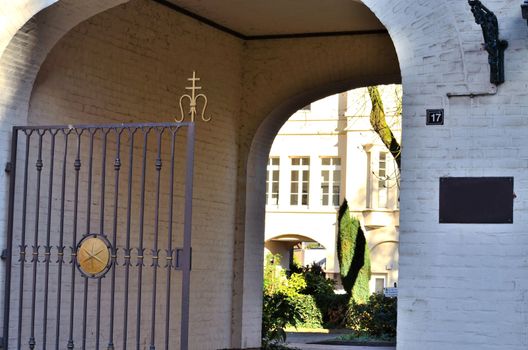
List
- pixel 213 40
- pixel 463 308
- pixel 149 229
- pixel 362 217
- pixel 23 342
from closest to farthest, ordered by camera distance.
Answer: pixel 463 308 → pixel 23 342 → pixel 149 229 → pixel 213 40 → pixel 362 217

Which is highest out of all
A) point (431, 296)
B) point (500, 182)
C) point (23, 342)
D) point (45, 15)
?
point (45, 15)

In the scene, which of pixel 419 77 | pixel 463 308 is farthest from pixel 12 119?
pixel 463 308

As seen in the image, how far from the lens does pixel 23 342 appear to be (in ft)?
31.4

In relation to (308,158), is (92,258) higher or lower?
lower

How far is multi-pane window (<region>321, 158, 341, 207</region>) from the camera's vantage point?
33094 mm

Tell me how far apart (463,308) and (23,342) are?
4.03 meters

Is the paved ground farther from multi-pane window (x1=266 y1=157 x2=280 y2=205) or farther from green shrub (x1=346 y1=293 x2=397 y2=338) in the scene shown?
multi-pane window (x1=266 y1=157 x2=280 y2=205)

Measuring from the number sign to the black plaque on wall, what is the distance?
0.42 m

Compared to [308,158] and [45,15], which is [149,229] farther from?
[308,158]

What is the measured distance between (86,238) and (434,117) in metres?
→ 3.00

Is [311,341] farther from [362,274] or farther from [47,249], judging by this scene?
[47,249]

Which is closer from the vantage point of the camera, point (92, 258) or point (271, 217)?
point (92, 258)

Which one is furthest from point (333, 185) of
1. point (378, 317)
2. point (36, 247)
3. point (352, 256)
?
point (36, 247)

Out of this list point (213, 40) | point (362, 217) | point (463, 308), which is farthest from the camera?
point (362, 217)
